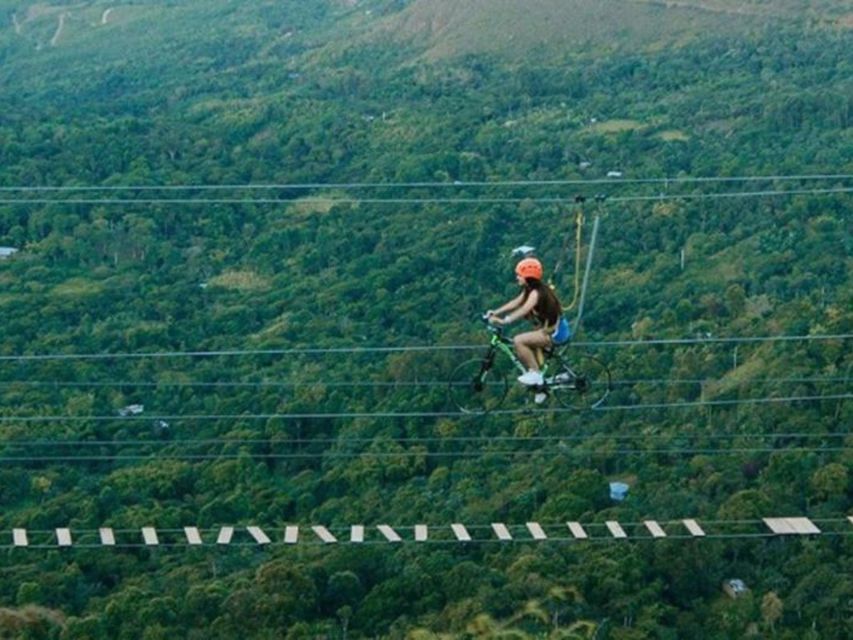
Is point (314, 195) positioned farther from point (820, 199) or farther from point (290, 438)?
point (290, 438)

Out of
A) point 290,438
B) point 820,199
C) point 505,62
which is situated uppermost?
point 290,438

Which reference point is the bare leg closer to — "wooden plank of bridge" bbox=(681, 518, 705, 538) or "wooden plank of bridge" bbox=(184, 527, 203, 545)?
"wooden plank of bridge" bbox=(681, 518, 705, 538)

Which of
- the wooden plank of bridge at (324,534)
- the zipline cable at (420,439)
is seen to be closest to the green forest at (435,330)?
the zipline cable at (420,439)

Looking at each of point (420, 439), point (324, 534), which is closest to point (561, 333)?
point (324, 534)

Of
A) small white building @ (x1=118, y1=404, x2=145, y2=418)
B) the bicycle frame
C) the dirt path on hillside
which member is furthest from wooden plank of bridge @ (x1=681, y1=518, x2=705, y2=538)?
the dirt path on hillside

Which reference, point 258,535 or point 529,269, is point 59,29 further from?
point 529,269

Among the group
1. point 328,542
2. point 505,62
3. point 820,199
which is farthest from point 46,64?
point 328,542

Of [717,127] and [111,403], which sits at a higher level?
[111,403]
